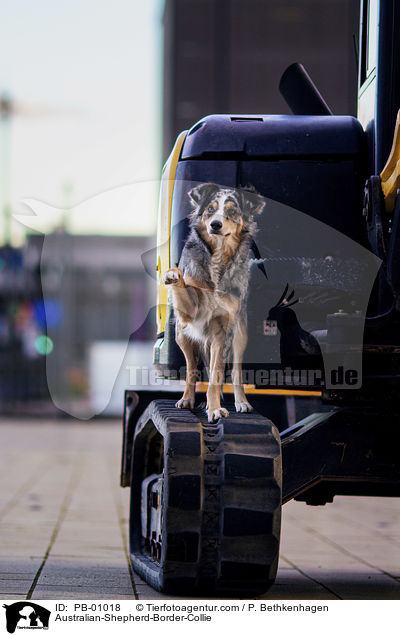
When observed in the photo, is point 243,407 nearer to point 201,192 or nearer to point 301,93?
point 201,192

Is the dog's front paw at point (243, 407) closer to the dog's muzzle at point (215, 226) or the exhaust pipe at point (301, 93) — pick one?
the dog's muzzle at point (215, 226)

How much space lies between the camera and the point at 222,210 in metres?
4.70

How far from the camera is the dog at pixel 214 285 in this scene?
4.70 m

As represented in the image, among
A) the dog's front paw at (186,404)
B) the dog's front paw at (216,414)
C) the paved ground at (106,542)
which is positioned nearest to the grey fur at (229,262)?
the dog's front paw at (216,414)

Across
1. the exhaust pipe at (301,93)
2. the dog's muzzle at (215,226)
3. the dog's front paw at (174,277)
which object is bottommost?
the dog's front paw at (174,277)

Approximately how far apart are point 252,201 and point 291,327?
1.90ft

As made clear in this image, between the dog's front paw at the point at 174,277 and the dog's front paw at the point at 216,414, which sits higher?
the dog's front paw at the point at 174,277

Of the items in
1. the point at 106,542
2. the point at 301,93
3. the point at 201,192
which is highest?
the point at 301,93

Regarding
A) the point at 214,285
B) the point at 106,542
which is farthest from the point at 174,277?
the point at 106,542

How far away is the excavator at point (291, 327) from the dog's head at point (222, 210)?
0.14 m

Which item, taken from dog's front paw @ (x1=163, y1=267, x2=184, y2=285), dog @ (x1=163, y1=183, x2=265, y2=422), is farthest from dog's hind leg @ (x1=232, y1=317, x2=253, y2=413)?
dog's front paw @ (x1=163, y1=267, x2=184, y2=285)

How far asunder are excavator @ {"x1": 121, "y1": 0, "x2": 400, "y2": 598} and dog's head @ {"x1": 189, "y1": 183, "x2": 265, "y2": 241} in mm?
142
